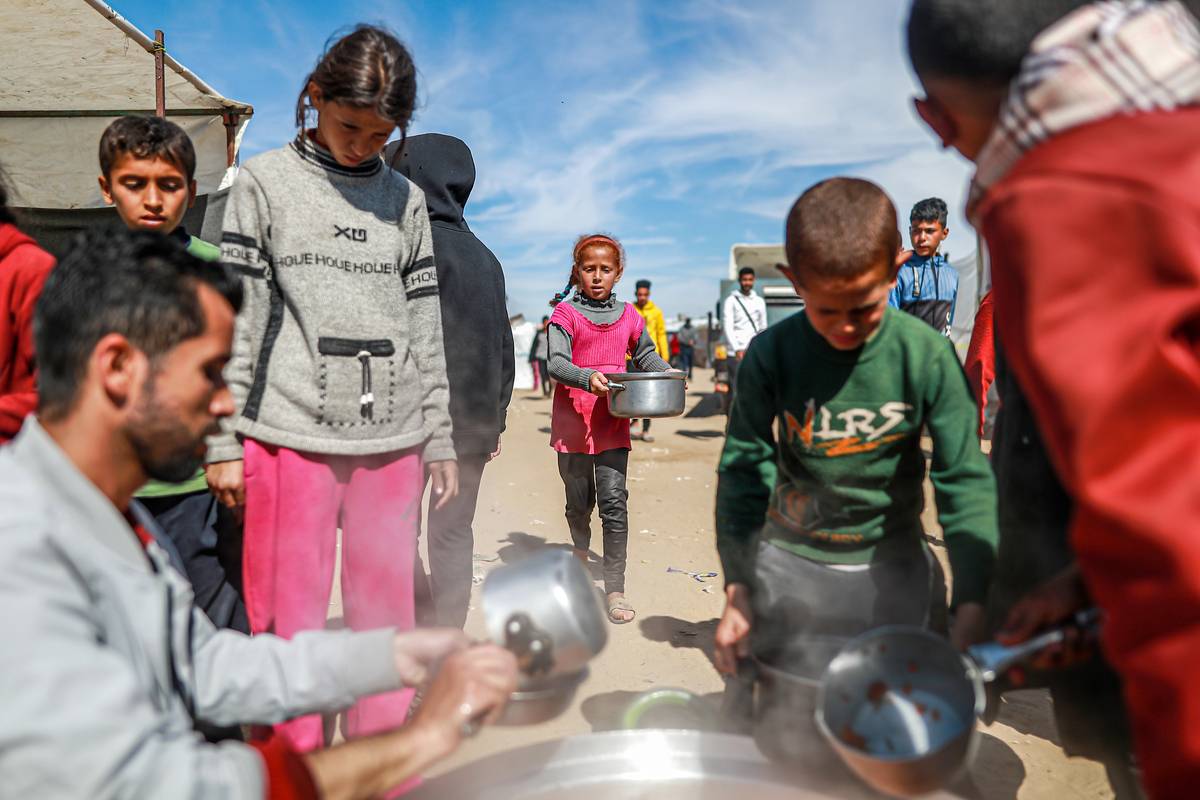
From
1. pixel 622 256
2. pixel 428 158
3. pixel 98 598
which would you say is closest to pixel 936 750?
pixel 98 598

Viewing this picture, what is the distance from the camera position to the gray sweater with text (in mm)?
2154

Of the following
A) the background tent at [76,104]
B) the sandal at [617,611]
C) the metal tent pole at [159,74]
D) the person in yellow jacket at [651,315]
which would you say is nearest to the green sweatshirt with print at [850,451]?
the sandal at [617,611]

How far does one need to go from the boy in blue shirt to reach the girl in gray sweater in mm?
3449

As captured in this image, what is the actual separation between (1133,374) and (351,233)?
198cm

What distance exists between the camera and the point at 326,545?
226 cm

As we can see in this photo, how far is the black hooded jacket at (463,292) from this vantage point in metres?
3.19

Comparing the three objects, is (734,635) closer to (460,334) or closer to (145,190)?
(460,334)

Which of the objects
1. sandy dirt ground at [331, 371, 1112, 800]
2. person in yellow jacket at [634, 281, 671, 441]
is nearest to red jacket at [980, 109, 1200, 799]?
sandy dirt ground at [331, 371, 1112, 800]

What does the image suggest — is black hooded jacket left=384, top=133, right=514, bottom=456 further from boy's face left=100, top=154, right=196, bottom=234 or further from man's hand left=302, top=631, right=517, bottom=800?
man's hand left=302, top=631, right=517, bottom=800

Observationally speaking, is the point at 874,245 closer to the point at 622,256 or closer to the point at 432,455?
the point at 432,455

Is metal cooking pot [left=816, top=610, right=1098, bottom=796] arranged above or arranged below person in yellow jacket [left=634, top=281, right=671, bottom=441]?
below

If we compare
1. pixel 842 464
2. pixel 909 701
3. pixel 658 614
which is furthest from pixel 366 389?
pixel 658 614

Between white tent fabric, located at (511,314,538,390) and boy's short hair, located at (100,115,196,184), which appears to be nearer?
boy's short hair, located at (100,115,196,184)

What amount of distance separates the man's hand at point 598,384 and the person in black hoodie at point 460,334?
67 cm
